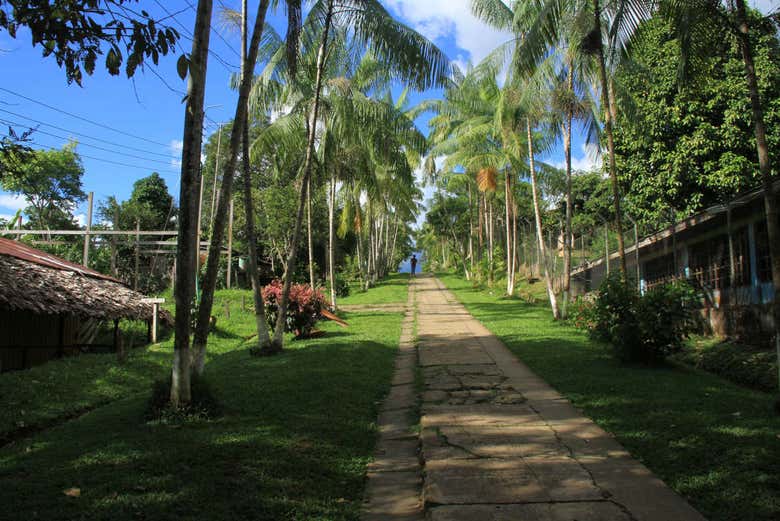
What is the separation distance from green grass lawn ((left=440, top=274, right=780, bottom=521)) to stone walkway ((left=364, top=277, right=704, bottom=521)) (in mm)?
189

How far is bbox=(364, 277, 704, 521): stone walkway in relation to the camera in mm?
3762

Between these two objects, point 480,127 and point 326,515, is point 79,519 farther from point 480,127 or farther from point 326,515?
point 480,127

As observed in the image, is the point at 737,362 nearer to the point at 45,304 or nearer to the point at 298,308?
the point at 298,308

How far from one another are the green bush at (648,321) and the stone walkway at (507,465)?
1.79 meters

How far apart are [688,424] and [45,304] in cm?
1236

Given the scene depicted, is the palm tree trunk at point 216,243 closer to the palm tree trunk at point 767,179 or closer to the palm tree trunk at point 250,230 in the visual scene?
the palm tree trunk at point 250,230

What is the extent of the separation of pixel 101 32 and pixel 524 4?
1276cm

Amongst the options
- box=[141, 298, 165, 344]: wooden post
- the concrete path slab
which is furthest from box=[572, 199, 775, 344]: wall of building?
box=[141, 298, 165, 344]: wooden post

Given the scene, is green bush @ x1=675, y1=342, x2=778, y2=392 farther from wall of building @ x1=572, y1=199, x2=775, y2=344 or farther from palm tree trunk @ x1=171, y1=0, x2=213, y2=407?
palm tree trunk @ x1=171, y1=0, x2=213, y2=407

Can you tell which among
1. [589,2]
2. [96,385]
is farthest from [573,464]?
[589,2]

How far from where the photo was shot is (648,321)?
855 centimetres

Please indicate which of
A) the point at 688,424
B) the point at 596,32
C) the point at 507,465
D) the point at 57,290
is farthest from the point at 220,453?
the point at 57,290

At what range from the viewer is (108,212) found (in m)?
34.7

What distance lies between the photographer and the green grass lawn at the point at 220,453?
3.74 m
